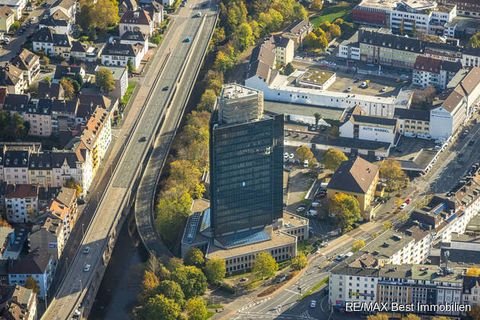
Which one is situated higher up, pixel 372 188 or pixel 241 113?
pixel 241 113

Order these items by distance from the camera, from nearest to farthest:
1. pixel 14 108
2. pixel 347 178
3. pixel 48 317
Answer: pixel 48 317
pixel 347 178
pixel 14 108

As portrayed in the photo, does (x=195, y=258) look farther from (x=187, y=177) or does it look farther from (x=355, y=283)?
(x=355, y=283)

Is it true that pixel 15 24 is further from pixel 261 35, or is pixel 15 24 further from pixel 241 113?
pixel 241 113

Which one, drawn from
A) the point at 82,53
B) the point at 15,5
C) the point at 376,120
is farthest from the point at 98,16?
the point at 376,120

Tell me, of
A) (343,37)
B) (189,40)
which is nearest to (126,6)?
(189,40)

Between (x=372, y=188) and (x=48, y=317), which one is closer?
(x=48, y=317)

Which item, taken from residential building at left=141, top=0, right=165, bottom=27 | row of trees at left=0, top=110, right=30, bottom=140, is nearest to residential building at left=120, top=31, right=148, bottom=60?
residential building at left=141, top=0, right=165, bottom=27

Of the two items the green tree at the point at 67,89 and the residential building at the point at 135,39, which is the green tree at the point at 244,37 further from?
the green tree at the point at 67,89
